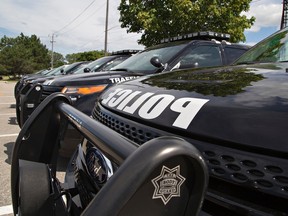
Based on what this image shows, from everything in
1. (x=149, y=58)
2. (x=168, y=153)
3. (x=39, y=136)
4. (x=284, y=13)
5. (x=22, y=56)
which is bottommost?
(x=39, y=136)

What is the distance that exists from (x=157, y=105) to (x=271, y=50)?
155 cm

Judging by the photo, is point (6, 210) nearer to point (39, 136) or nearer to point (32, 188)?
point (39, 136)

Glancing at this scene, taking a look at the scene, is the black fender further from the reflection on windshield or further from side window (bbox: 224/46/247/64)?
side window (bbox: 224/46/247/64)

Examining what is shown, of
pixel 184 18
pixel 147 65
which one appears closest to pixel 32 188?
pixel 147 65

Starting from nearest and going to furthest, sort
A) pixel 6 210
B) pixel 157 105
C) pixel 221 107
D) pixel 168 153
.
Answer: pixel 168 153 → pixel 221 107 → pixel 157 105 → pixel 6 210

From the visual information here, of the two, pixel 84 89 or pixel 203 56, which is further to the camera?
pixel 203 56

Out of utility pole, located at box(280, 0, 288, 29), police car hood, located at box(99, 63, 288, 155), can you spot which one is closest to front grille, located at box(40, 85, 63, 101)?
police car hood, located at box(99, 63, 288, 155)

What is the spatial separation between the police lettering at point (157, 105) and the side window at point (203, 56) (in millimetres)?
2598

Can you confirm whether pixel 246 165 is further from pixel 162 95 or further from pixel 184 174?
pixel 162 95

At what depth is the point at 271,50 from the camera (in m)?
2.46

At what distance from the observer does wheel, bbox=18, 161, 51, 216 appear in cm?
139

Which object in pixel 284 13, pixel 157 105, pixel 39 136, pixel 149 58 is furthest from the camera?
pixel 284 13

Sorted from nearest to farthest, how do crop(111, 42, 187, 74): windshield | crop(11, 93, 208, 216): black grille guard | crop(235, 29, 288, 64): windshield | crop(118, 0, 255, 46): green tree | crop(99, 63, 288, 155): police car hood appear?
crop(11, 93, 208, 216): black grille guard → crop(99, 63, 288, 155): police car hood → crop(235, 29, 288, 64): windshield → crop(111, 42, 187, 74): windshield → crop(118, 0, 255, 46): green tree

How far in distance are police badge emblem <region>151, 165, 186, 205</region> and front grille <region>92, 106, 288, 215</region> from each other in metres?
0.15
